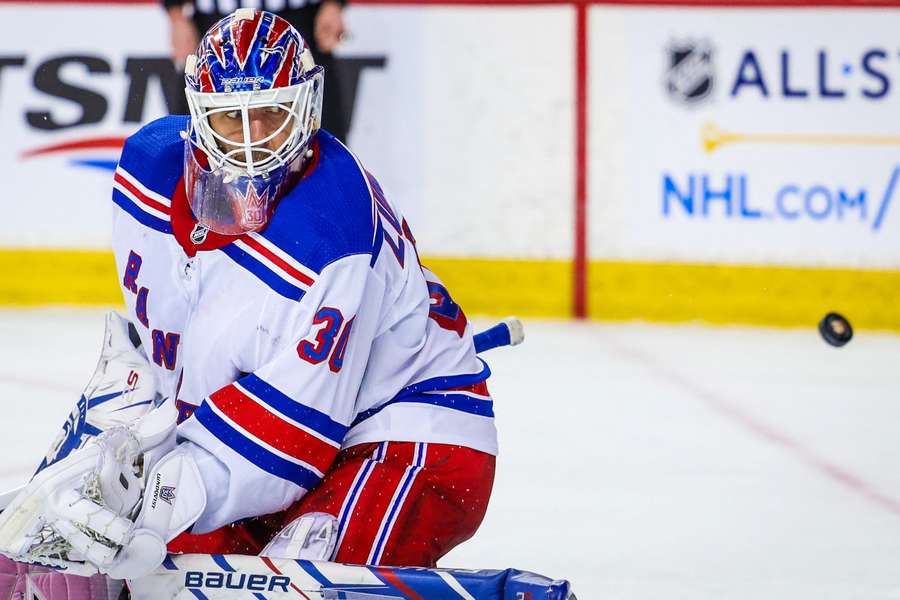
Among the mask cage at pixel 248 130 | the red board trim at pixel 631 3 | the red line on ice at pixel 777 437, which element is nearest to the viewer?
the mask cage at pixel 248 130

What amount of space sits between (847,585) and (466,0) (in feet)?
10.2

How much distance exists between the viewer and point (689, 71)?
528 cm

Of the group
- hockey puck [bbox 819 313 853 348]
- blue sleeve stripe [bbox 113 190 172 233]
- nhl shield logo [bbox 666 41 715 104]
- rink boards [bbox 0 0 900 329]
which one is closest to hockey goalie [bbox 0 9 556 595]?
blue sleeve stripe [bbox 113 190 172 233]

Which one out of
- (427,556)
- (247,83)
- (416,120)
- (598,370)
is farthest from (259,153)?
(416,120)

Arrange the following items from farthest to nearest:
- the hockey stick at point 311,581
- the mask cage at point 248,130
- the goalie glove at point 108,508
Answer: the mask cage at point 248,130
the hockey stick at point 311,581
the goalie glove at point 108,508

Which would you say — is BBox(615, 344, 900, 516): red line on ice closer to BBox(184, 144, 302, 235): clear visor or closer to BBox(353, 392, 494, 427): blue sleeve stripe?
BBox(353, 392, 494, 427): blue sleeve stripe

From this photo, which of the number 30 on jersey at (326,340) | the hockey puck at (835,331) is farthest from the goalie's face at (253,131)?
the hockey puck at (835,331)

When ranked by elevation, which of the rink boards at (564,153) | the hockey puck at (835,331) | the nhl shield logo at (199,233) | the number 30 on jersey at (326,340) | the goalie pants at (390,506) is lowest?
the goalie pants at (390,506)

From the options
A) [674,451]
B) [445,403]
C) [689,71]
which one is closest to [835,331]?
[674,451]

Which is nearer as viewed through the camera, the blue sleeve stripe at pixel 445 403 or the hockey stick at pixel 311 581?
the hockey stick at pixel 311 581

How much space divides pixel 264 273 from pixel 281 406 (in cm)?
19

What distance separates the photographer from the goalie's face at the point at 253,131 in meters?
2.08

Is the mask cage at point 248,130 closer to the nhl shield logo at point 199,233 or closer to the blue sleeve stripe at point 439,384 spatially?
the nhl shield logo at point 199,233

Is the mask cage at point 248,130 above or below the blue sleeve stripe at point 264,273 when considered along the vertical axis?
above
